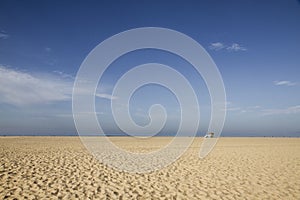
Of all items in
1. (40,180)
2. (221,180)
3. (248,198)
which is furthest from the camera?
(221,180)

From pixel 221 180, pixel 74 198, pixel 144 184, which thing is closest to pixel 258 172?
pixel 221 180

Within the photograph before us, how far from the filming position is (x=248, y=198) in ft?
25.0

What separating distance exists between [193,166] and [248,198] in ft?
17.5

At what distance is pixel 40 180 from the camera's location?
8.92m

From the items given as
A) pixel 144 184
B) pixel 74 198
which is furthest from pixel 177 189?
pixel 74 198

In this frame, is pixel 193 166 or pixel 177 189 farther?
pixel 193 166

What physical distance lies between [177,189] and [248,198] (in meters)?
2.33

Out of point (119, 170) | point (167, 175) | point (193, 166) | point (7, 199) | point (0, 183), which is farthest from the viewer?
point (193, 166)

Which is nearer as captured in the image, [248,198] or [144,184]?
[248,198]

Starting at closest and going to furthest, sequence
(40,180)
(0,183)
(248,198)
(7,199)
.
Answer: (7,199)
(248,198)
(0,183)
(40,180)

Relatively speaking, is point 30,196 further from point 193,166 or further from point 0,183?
point 193,166

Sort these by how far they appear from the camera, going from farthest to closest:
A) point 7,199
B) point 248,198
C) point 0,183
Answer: point 0,183
point 248,198
point 7,199

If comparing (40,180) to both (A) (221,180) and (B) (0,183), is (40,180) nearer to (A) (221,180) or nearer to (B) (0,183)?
(B) (0,183)

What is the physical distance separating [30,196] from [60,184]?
4.71ft
